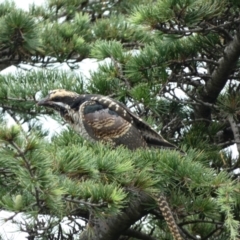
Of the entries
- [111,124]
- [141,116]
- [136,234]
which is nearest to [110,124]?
[111,124]

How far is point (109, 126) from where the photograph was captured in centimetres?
365

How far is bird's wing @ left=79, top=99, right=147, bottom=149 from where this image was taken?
11.9 ft

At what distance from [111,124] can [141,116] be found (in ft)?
0.69

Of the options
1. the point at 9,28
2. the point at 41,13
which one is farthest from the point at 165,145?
the point at 41,13

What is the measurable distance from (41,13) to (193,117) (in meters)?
1.47

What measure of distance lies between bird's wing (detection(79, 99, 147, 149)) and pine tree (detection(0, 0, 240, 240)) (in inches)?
3.4

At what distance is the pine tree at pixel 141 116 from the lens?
104 inches

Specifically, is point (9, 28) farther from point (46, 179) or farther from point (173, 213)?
point (46, 179)

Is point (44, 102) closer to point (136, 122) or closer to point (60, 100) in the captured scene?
point (60, 100)

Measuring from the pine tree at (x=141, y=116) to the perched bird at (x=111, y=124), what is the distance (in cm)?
7

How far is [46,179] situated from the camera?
251 centimetres

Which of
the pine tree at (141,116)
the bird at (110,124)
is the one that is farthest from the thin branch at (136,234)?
the bird at (110,124)

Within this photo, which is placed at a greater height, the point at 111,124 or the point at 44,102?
the point at 44,102

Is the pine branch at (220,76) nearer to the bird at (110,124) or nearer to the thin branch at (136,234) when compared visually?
the bird at (110,124)
